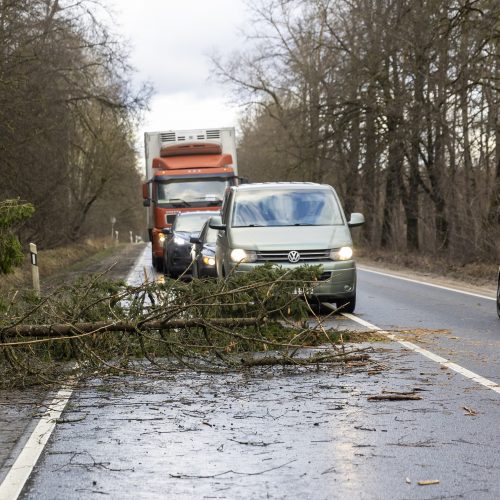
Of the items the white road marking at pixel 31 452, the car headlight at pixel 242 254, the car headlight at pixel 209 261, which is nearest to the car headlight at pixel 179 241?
the car headlight at pixel 209 261

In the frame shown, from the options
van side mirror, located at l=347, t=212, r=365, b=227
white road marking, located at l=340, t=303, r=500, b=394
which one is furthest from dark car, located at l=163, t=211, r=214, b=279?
white road marking, located at l=340, t=303, r=500, b=394

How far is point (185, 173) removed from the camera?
30594 mm

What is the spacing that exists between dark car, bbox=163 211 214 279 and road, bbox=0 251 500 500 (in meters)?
14.8

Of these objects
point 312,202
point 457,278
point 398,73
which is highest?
point 398,73

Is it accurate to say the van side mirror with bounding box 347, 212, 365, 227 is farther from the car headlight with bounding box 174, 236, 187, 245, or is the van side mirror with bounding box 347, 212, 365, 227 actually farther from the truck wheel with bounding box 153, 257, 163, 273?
the truck wheel with bounding box 153, 257, 163, 273

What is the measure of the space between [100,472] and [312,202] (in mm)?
11174

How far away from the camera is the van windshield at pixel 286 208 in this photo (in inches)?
635

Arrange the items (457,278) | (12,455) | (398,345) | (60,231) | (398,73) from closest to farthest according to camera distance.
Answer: (12,455)
(398,345)
(457,278)
(398,73)
(60,231)

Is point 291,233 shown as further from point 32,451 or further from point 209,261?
point 32,451

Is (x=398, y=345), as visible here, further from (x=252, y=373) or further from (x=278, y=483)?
(x=278, y=483)

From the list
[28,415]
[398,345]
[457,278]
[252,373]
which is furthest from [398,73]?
[28,415]

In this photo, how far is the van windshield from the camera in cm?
1614

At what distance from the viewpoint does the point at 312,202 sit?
16.7 m

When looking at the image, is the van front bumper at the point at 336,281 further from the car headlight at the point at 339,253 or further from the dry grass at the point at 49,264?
the dry grass at the point at 49,264
